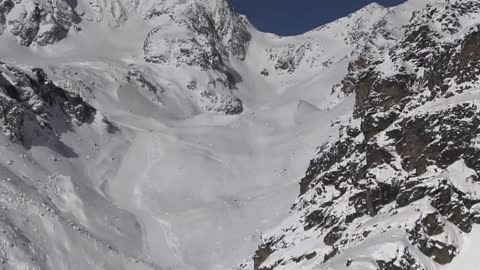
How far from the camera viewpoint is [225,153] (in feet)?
403

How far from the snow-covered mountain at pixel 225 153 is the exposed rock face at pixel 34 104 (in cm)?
30

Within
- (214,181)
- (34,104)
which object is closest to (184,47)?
(214,181)

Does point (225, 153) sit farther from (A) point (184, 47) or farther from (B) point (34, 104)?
(A) point (184, 47)

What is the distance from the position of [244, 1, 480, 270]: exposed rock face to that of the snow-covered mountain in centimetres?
15

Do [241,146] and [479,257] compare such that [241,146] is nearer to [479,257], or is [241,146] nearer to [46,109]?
[46,109]

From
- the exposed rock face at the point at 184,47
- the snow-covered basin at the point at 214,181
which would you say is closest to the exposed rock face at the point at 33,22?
Answer: the exposed rock face at the point at 184,47

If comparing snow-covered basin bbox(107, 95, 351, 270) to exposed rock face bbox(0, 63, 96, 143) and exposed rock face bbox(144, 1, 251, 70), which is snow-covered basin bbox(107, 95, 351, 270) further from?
exposed rock face bbox(144, 1, 251, 70)

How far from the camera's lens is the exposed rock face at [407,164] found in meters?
52.8

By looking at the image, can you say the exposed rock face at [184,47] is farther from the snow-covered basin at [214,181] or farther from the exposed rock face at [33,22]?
the snow-covered basin at [214,181]

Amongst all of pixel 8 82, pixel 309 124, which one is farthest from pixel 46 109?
pixel 309 124

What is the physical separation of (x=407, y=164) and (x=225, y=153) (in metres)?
63.7

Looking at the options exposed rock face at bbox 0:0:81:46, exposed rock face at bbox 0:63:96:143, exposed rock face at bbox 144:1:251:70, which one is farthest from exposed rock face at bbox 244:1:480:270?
exposed rock face at bbox 0:0:81:46

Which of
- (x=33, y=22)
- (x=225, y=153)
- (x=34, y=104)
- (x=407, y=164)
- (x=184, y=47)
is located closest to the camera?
(x=407, y=164)

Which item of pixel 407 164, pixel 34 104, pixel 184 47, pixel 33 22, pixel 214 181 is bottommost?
pixel 33 22
